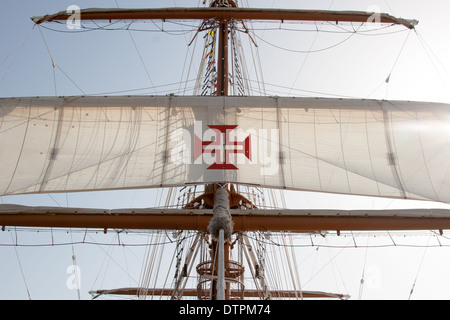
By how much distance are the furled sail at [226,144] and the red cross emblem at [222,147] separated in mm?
24

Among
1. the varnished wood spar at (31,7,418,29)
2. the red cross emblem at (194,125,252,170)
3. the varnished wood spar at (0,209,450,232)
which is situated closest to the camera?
the varnished wood spar at (0,209,450,232)

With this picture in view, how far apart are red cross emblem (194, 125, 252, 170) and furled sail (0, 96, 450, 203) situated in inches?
0.9

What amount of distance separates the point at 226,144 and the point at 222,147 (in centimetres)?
11

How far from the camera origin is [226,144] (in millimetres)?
9047

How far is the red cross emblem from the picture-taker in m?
8.80

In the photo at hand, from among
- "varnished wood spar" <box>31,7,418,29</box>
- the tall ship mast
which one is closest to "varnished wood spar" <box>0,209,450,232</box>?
the tall ship mast

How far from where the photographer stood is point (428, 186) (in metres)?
8.97

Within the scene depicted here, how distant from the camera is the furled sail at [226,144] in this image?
8.84 metres

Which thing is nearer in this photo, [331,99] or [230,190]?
[230,190]

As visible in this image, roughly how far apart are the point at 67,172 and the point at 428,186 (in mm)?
8012

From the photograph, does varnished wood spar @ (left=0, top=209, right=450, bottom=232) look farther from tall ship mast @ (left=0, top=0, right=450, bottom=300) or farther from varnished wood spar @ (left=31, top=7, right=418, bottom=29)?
varnished wood spar @ (left=31, top=7, right=418, bottom=29)

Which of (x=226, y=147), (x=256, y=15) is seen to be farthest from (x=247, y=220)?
(x=256, y=15)
